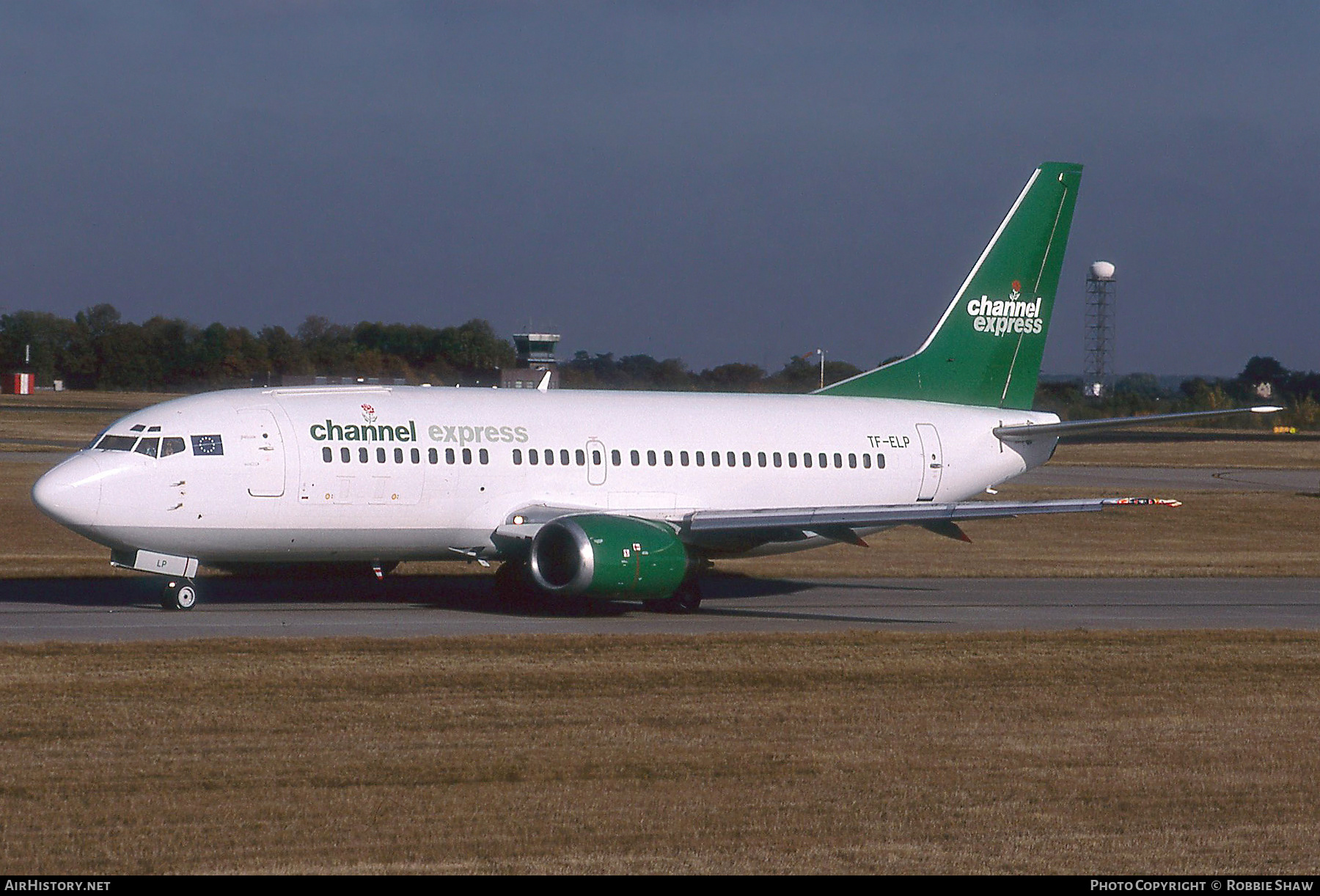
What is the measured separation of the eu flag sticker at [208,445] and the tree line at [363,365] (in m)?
47.9

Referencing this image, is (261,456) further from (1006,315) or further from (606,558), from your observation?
(1006,315)

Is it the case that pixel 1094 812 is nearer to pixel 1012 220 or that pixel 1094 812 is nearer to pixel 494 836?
pixel 494 836

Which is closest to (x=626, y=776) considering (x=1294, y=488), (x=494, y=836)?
(x=494, y=836)

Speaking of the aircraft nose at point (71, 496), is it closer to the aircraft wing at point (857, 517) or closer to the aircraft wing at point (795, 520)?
the aircraft wing at point (795, 520)

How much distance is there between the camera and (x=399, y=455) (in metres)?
25.2

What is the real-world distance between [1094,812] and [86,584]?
21629mm

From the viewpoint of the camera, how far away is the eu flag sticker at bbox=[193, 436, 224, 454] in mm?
24016

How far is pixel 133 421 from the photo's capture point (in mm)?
24141

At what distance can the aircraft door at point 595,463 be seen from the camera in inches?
1068

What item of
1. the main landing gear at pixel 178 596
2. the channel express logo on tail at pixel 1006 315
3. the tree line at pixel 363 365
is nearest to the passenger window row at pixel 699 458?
the channel express logo on tail at pixel 1006 315

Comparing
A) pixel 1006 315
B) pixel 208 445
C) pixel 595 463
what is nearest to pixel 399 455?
pixel 208 445

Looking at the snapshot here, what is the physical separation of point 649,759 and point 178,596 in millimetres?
12709

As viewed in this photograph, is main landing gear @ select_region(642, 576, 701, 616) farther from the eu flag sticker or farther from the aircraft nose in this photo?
the aircraft nose
